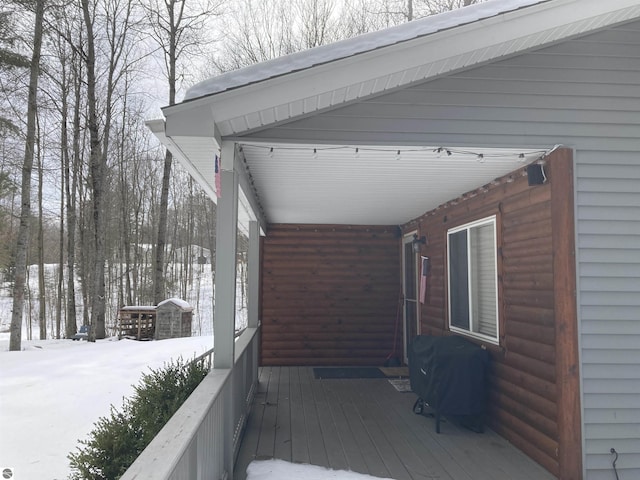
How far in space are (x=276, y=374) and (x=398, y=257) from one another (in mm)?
2688

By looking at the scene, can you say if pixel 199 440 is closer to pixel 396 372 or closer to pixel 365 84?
pixel 365 84

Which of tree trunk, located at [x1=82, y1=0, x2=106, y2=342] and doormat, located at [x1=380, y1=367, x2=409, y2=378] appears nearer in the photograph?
doormat, located at [x1=380, y1=367, x2=409, y2=378]

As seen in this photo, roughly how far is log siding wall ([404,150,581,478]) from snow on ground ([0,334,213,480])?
140 inches

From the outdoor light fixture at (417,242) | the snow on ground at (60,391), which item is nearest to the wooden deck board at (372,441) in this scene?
the snow on ground at (60,391)

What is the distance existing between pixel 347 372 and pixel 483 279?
3045 mm

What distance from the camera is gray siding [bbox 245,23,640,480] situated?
116 inches

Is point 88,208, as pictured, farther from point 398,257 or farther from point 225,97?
point 225,97

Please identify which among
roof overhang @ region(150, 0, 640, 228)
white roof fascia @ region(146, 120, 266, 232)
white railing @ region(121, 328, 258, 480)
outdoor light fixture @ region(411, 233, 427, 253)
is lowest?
white railing @ region(121, 328, 258, 480)

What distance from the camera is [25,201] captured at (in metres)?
10.0

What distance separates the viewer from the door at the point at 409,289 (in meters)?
6.63

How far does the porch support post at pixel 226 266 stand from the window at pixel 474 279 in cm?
244

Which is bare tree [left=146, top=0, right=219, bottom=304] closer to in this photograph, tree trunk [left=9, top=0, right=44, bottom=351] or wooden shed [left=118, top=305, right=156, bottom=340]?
wooden shed [left=118, top=305, right=156, bottom=340]

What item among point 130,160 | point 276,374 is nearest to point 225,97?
point 276,374

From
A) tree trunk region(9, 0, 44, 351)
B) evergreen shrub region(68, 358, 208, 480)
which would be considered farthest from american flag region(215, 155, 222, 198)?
tree trunk region(9, 0, 44, 351)
